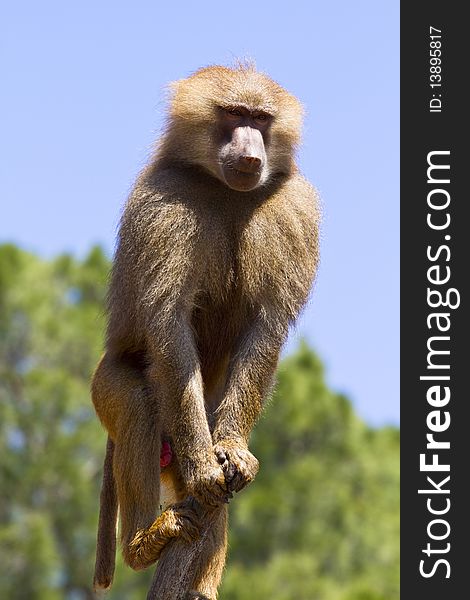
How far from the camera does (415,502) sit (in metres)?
5.15

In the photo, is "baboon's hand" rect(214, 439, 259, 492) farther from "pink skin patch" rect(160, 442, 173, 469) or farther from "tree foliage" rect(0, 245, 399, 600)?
"tree foliage" rect(0, 245, 399, 600)

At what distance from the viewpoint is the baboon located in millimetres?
4688

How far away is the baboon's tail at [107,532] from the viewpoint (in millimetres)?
5199

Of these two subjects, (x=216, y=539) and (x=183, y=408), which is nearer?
(x=183, y=408)

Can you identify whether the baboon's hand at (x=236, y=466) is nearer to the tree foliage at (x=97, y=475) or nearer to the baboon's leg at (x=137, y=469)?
the baboon's leg at (x=137, y=469)

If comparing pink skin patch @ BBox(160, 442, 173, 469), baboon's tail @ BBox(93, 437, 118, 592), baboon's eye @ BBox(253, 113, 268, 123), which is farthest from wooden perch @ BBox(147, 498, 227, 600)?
baboon's eye @ BBox(253, 113, 268, 123)

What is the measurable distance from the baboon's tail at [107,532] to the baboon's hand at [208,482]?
0.77 meters

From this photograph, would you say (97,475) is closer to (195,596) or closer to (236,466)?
(195,596)

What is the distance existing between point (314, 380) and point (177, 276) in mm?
16423

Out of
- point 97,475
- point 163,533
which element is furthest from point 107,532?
point 97,475

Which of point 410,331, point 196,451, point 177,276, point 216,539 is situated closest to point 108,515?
point 216,539

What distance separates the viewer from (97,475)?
838 inches

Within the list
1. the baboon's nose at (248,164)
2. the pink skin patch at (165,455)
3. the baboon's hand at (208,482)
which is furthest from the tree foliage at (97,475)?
the baboon's nose at (248,164)

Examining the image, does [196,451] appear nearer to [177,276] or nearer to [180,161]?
[177,276]
